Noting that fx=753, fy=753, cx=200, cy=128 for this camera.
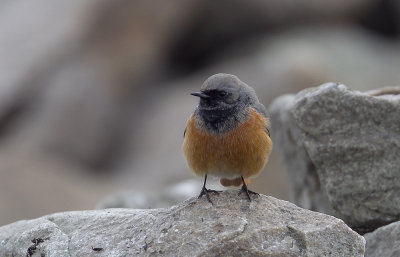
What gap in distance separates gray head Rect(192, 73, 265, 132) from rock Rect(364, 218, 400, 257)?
1.76 m

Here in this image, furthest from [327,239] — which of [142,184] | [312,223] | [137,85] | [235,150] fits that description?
[137,85]

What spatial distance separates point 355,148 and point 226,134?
4.88ft

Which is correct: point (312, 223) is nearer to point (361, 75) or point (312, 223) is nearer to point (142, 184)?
point (142, 184)

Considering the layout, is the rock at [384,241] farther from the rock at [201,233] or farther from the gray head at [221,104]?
the gray head at [221,104]

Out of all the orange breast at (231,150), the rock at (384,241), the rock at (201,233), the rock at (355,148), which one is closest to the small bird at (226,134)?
the orange breast at (231,150)

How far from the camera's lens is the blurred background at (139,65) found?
18.5m

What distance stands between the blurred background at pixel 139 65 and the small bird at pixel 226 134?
10.1 meters

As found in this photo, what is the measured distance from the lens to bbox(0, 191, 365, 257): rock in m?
6.22

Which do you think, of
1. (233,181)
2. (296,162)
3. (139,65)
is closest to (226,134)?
(233,181)

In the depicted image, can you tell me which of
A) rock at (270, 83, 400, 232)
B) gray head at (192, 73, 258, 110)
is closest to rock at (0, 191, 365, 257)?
gray head at (192, 73, 258, 110)

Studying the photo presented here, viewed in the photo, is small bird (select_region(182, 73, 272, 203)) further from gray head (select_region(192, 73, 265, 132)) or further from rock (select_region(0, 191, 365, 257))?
rock (select_region(0, 191, 365, 257))

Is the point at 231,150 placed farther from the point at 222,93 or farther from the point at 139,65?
the point at 139,65

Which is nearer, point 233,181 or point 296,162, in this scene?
point 233,181

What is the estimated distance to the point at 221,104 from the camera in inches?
295
